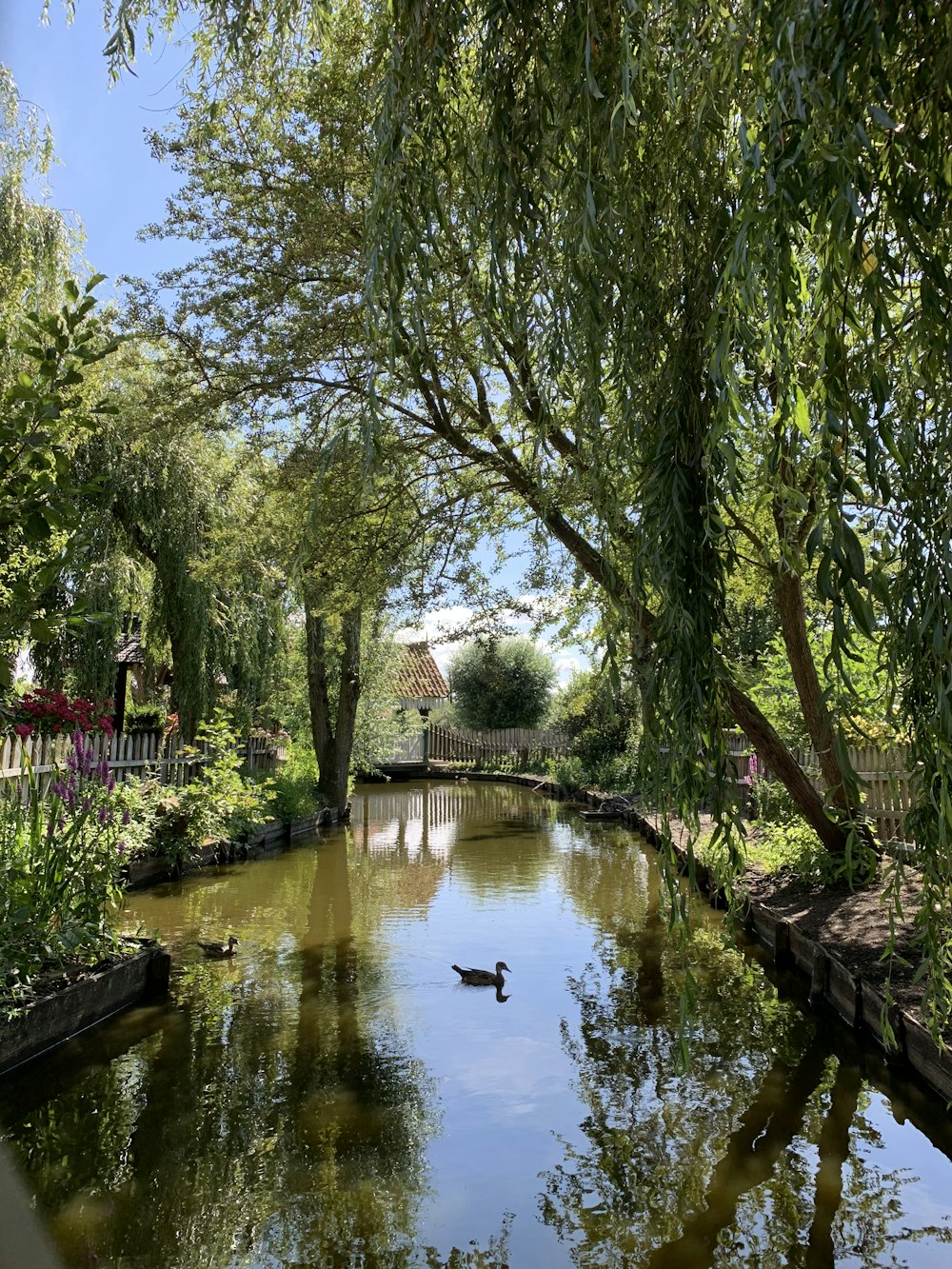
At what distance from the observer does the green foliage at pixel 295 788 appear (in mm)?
15832

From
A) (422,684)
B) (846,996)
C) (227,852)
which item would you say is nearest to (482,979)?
(846,996)

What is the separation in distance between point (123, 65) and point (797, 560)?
300cm

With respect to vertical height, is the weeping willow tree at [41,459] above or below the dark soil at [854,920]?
above

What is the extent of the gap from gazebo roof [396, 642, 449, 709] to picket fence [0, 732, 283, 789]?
1915cm

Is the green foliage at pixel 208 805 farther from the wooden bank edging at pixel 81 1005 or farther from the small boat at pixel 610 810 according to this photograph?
the small boat at pixel 610 810

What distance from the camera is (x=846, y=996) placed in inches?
241

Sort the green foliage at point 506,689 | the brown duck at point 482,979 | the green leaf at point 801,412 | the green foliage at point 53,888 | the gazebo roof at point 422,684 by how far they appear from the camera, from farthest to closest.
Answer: the gazebo roof at point 422,684 → the green foliage at point 506,689 → the brown duck at point 482,979 → the green foliage at point 53,888 → the green leaf at point 801,412

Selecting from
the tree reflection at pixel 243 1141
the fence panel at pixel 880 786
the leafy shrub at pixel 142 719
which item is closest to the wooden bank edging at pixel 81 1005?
the tree reflection at pixel 243 1141

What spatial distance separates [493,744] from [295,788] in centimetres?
1718

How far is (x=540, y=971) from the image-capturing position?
24.9 ft

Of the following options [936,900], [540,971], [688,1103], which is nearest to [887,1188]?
[688,1103]

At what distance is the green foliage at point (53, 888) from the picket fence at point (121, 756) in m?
1.62

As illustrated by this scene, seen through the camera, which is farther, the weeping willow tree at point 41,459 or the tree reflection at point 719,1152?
the tree reflection at point 719,1152

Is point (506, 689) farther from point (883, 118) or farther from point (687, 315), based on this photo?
point (883, 118)
